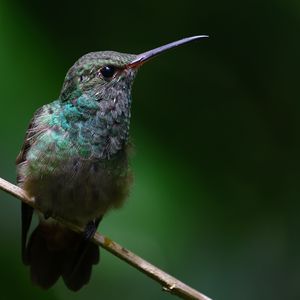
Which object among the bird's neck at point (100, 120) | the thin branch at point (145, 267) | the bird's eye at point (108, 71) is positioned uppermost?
the bird's eye at point (108, 71)

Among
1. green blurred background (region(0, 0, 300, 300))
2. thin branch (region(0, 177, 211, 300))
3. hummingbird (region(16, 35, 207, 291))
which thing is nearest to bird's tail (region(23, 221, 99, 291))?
green blurred background (region(0, 0, 300, 300))

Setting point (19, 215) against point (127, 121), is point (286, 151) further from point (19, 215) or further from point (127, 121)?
point (19, 215)

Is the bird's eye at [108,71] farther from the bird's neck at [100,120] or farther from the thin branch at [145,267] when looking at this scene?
the thin branch at [145,267]

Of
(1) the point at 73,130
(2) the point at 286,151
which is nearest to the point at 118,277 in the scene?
(1) the point at 73,130

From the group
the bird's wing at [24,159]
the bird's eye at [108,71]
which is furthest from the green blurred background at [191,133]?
the bird's eye at [108,71]

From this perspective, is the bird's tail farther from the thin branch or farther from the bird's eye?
the bird's eye

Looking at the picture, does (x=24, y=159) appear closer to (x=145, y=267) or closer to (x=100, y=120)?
(x=100, y=120)
